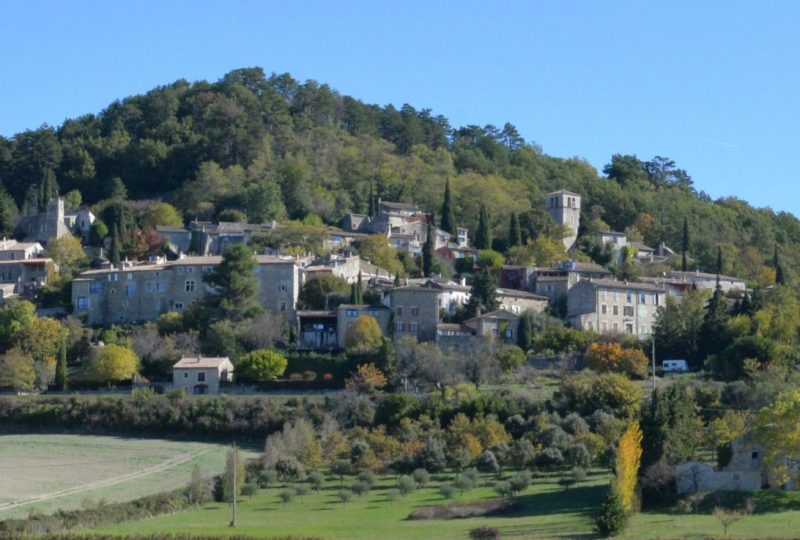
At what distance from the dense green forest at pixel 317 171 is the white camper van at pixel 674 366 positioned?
22.5 meters

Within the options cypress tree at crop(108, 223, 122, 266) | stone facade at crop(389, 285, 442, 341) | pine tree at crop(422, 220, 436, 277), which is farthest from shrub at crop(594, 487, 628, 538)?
cypress tree at crop(108, 223, 122, 266)

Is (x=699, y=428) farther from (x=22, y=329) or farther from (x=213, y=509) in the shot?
(x=22, y=329)

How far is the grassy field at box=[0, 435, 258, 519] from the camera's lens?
58.9 m

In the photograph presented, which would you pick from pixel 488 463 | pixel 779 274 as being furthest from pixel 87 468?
pixel 779 274

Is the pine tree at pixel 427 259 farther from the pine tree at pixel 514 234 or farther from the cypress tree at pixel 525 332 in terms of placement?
the cypress tree at pixel 525 332

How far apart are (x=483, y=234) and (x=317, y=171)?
1917 centimetres

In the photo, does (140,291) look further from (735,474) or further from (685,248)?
(735,474)

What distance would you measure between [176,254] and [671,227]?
36.0 metres

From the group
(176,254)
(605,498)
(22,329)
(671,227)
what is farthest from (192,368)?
(671,227)

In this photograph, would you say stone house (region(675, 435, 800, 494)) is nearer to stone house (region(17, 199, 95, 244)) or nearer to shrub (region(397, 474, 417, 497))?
shrub (region(397, 474, 417, 497))

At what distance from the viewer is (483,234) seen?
328 feet

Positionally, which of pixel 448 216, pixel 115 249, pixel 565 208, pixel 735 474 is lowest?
pixel 735 474

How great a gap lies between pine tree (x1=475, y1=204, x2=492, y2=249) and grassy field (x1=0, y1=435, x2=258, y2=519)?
3293cm

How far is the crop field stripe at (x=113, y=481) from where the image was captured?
58.1 meters
